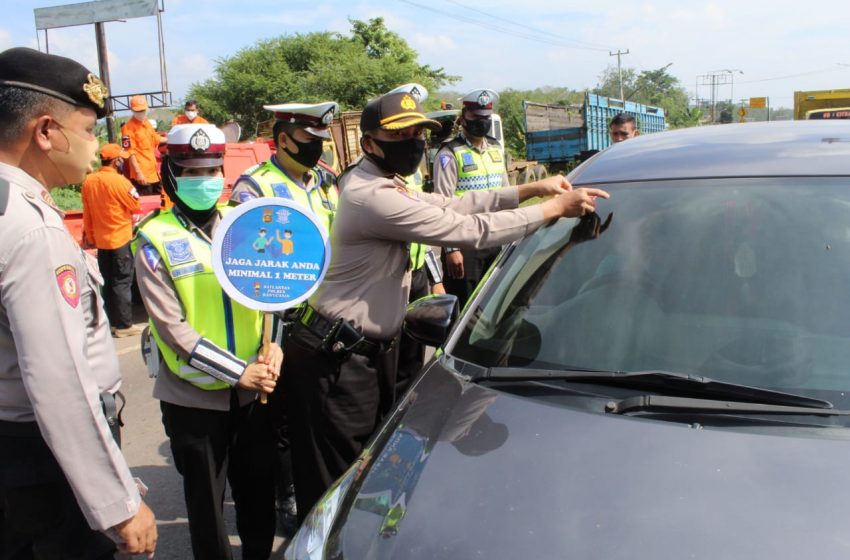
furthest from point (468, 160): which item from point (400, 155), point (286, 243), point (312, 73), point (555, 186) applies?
point (312, 73)

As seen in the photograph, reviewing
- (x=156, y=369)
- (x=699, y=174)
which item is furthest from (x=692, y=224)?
(x=156, y=369)

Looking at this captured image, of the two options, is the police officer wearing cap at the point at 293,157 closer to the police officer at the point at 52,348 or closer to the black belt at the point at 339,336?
the black belt at the point at 339,336

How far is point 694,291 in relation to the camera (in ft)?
7.11

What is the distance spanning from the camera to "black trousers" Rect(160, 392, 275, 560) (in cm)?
269

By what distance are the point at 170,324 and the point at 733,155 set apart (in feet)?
6.66

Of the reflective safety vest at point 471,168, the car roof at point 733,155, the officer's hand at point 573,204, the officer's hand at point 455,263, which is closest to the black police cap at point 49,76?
the officer's hand at point 573,204

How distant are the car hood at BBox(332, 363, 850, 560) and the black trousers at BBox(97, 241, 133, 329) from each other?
6191 mm

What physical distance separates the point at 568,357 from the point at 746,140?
1.18 m

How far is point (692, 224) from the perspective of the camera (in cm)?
231

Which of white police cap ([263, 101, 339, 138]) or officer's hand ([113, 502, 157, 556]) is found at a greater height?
white police cap ([263, 101, 339, 138])

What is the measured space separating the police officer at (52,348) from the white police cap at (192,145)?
665 millimetres

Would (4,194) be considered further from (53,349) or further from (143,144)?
(143,144)

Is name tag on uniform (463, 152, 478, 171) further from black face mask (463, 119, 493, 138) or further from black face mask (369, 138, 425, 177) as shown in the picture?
black face mask (369, 138, 425, 177)

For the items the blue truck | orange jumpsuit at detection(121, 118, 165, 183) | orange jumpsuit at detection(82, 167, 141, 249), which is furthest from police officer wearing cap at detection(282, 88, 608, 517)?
the blue truck
